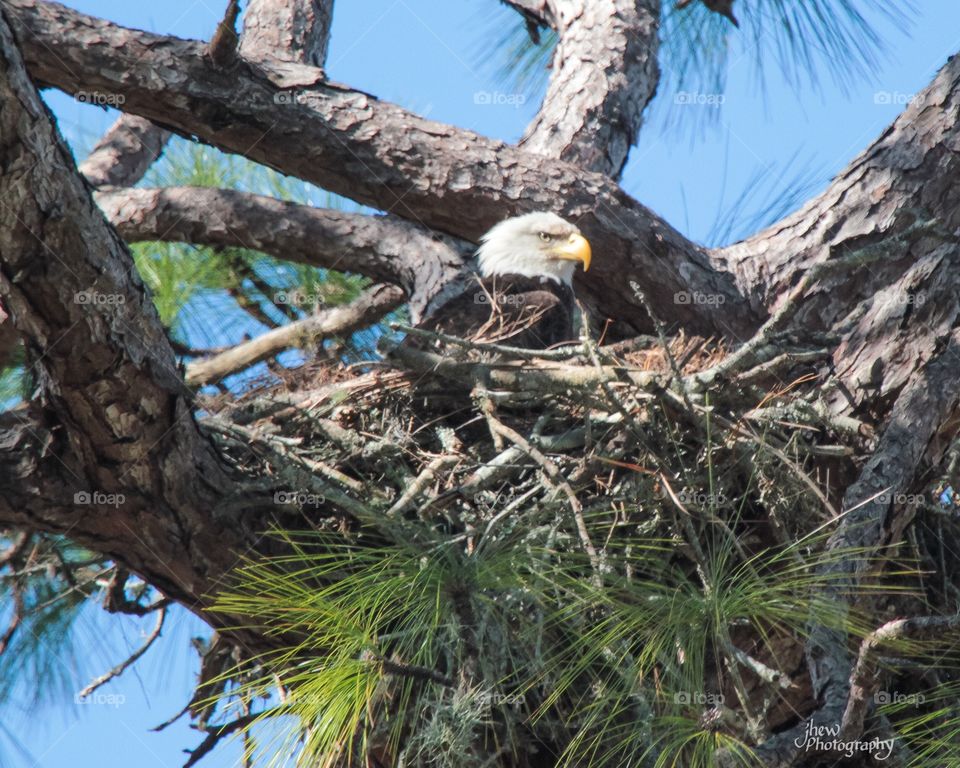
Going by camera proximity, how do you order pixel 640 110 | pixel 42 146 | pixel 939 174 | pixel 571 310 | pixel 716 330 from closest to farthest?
pixel 42 146 < pixel 939 174 < pixel 716 330 < pixel 571 310 < pixel 640 110

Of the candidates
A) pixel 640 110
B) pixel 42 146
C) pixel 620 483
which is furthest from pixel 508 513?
pixel 640 110

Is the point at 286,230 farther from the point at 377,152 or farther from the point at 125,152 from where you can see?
the point at 125,152

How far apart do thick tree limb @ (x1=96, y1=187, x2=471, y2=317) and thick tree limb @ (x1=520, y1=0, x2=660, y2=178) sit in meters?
0.73

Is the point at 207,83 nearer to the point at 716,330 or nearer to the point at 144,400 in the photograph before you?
the point at 144,400

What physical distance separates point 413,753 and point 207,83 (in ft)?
7.38

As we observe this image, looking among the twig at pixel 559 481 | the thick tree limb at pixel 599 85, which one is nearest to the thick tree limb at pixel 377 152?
the thick tree limb at pixel 599 85

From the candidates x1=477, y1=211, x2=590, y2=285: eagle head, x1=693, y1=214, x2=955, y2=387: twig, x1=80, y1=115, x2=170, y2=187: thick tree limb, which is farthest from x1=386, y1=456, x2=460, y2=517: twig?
x1=80, y1=115, x2=170, y2=187: thick tree limb

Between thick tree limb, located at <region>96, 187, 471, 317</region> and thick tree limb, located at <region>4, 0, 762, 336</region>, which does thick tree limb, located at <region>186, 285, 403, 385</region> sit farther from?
thick tree limb, located at <region>4, 0, 762, 336</region>

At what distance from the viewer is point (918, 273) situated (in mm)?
3504

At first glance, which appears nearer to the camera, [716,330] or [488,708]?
[488,708]

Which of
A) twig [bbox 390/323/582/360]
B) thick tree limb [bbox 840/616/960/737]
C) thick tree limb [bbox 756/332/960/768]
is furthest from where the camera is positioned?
twig [bbox 390/323/582/360]

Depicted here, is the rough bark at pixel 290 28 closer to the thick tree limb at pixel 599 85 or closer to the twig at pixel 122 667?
the thick tree limb at pixel 599 85

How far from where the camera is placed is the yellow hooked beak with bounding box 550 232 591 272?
4383 millimetres

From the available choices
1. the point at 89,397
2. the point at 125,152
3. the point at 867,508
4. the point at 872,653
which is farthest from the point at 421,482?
the point at 125,152
